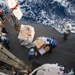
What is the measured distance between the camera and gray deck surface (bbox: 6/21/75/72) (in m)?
8.80

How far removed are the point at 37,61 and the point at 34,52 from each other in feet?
1.33

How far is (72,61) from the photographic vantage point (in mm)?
8664

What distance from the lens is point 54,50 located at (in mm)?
9266

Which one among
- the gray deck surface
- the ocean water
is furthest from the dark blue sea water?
the gray deck surface

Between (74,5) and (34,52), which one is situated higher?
(74,5)

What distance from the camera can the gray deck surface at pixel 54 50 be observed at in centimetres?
880

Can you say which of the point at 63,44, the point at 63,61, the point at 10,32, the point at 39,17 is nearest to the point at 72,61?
the point at 63,61

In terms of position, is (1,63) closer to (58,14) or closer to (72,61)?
(72,61)

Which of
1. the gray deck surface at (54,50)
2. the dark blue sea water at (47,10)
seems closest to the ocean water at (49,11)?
the dark blue sea water at (47,10)

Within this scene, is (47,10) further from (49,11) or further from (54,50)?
(54,50)

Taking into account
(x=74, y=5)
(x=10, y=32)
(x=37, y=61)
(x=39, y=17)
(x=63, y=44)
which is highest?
(x=74, y=5)

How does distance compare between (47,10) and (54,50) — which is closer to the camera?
(54,50)

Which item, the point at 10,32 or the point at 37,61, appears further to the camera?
the point at 10,32

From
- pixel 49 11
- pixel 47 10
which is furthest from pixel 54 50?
pixel 47 10
